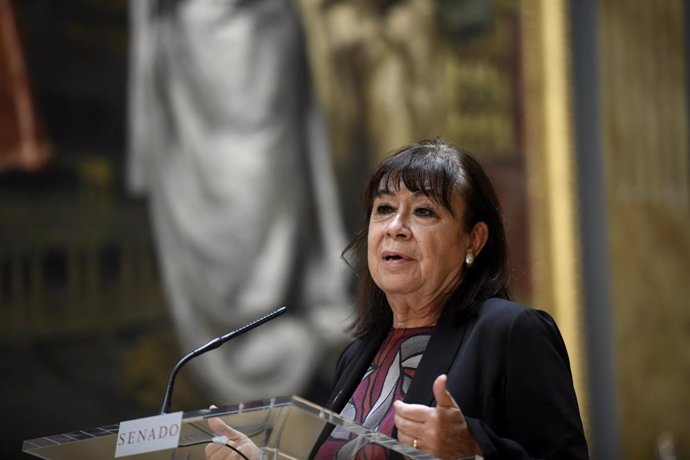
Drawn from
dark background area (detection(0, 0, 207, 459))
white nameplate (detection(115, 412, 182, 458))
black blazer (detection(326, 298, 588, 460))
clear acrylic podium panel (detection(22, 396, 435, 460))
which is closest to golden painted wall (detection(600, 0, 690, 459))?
dark background area (detection(0, 0, 207, 459))

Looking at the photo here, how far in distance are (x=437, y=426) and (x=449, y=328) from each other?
0.53 meters

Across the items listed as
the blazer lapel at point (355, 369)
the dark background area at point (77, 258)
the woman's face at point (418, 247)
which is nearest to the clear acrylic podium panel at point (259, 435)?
the blazer lapel at point (355, 369)

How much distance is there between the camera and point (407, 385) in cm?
299

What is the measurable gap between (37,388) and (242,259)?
5.01 feet

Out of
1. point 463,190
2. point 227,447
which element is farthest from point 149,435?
point 463,190

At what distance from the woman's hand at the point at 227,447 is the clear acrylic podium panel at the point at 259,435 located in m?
Answer: 0.02

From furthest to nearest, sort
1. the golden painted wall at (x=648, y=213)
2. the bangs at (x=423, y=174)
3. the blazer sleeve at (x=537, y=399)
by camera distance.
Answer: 1. the golden painted wall at (x=648, y=213)
2. the bangs at (x=423, y=174)
3. the blazer sleeve at (x=537, y=399)

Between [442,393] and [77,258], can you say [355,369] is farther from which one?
[77,258]

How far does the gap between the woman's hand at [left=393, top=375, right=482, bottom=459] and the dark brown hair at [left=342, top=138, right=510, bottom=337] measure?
0.54m

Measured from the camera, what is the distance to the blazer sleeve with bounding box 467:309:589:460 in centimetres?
271

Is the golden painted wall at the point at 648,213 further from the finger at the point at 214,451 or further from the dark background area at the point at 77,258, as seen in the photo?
the finger at the point at 214,451

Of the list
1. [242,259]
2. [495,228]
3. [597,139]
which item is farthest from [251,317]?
[597,139]

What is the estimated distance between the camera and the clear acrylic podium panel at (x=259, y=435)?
2.45 m

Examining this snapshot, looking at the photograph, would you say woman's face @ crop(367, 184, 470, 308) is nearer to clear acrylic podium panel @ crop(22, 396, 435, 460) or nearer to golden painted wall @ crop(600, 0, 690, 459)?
clear acrylic podium panel @ crop(22, 396, 435, 460)
